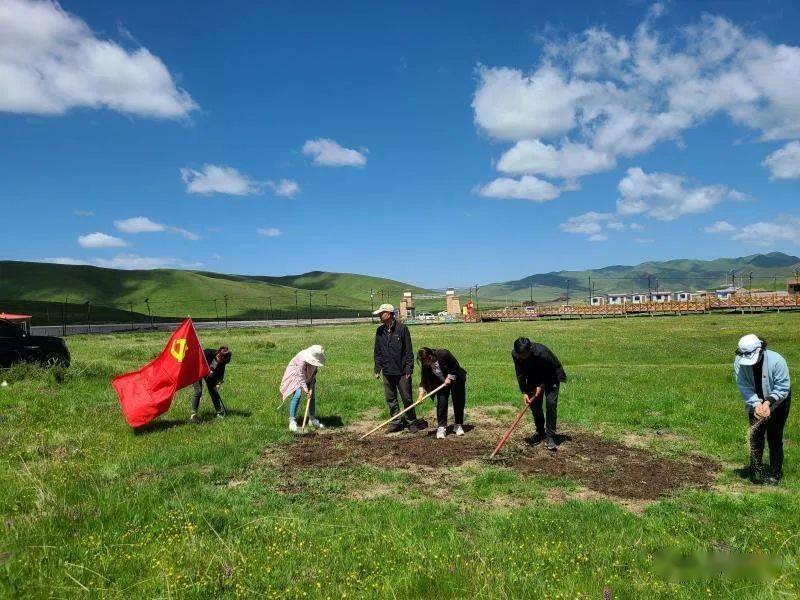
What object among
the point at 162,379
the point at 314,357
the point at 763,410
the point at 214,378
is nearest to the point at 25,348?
the point at 162,379

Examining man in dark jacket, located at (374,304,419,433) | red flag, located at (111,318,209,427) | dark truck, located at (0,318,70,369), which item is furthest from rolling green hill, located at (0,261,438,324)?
man in dark jacket, located at (374,304,419,433)

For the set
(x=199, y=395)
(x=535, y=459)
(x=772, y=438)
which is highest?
(x=199, y=395)

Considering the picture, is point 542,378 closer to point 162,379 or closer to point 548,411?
point 548,411

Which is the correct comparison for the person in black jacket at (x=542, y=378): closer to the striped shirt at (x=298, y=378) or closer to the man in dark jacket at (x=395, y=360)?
the man in dark jacket at (x=395, y=360)

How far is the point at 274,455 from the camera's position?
986 centimetres

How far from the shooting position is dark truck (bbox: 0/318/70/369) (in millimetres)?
18422

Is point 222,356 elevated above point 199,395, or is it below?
above

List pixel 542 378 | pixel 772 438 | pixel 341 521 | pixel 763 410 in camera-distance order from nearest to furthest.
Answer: pixel 341 521 < pixel 763 410 < pixel 772 438 < pixel 542 378

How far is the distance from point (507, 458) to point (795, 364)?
18.6 metres

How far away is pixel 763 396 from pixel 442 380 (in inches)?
225

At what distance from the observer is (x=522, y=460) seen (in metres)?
9.64

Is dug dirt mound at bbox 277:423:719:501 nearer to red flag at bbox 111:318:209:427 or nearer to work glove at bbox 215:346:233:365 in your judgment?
work glove at bbox 215:346:233:365

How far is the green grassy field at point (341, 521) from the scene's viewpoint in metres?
4.86

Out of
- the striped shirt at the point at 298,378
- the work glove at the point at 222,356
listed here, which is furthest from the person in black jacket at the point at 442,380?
the work glove at the point at 222,356
